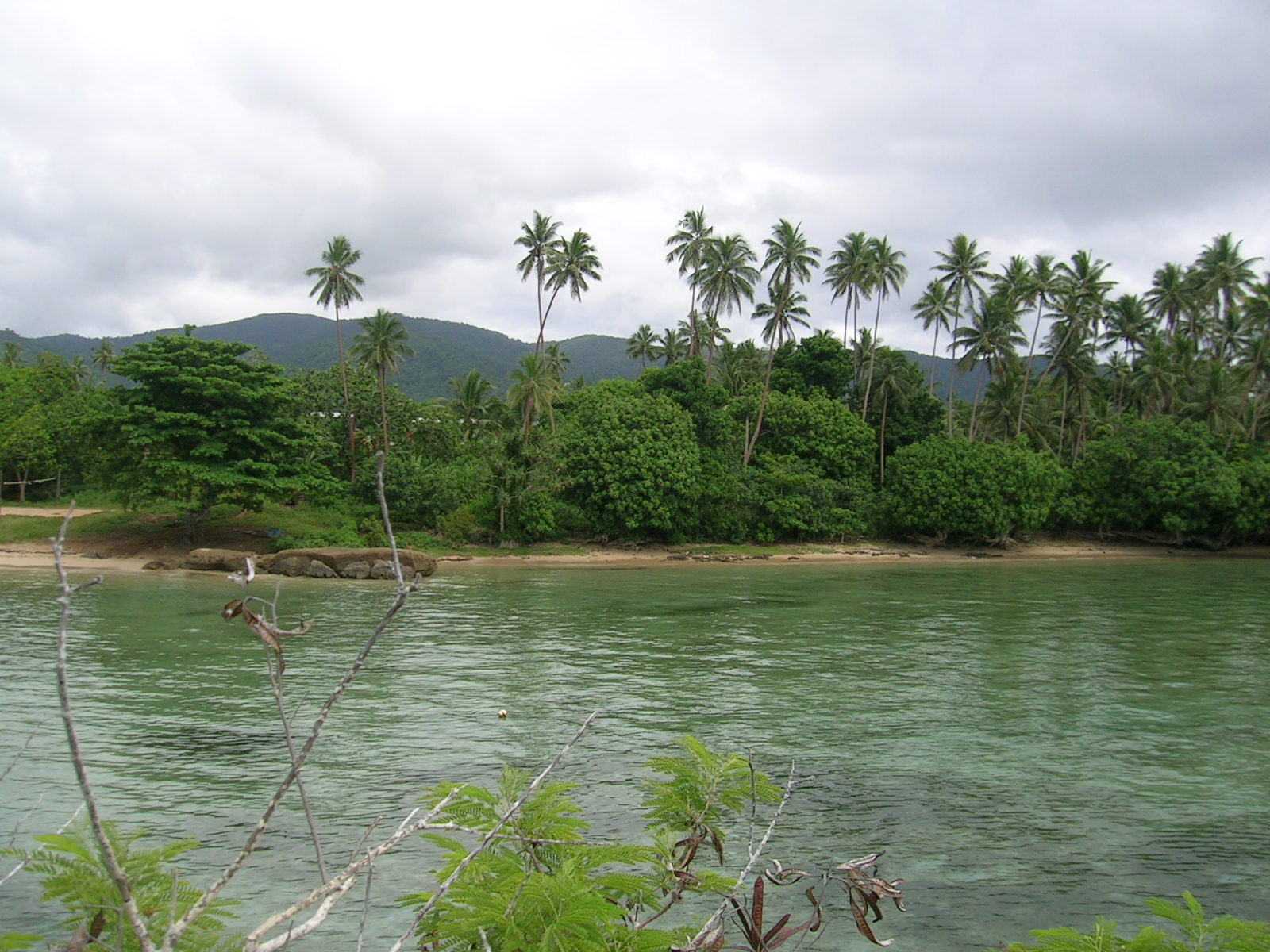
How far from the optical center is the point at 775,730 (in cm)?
1520

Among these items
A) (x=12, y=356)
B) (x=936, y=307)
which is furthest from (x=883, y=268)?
(x=12, y=356)

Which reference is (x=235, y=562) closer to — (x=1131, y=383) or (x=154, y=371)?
(x=154, y=371)

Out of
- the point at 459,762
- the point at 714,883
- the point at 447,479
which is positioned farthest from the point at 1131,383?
the point at 714,883

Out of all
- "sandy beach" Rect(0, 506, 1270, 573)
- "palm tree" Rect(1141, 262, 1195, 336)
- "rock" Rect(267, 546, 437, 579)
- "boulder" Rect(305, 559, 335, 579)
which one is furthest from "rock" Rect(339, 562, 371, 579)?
"palm tree" Rect(1141, 262, 1195, 336)

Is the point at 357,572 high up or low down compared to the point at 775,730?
down

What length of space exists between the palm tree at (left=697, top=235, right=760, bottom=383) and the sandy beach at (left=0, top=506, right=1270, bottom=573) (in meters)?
15.5

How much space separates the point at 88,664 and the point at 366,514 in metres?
31.3

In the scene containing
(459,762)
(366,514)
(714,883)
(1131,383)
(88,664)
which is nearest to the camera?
(714,883)

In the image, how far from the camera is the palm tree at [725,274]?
62406 millimetres

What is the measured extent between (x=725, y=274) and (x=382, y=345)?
882 inches

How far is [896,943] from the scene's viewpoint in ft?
27.3

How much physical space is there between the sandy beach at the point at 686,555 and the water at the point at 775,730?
11571 millimetres

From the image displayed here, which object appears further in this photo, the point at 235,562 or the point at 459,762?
the point at 235,562

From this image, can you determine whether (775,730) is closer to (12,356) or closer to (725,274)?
→ (725,274)
